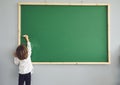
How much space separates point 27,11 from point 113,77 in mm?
2042

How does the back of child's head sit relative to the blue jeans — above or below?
above

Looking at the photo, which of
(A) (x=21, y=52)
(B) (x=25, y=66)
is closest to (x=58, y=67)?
(B) (x=25, y=66)

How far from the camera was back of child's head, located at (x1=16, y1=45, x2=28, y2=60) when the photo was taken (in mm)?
3221

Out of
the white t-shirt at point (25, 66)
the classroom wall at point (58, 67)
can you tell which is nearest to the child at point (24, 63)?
the white t-shirt at point (25, 66)

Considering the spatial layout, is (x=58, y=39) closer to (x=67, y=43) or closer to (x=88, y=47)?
(x=67, y=43)

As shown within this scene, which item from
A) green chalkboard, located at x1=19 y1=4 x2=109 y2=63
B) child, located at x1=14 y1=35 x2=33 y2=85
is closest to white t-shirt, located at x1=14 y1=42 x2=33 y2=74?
child, located at x1=14 y1=35 x2=33 y2=85

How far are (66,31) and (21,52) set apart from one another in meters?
0.91

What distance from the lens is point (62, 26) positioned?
348cm

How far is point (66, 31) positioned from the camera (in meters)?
3.48

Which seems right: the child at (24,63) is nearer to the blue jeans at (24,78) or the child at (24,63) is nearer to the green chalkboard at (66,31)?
the blue jeans at (24,78)

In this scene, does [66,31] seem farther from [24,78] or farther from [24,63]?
[24,78]

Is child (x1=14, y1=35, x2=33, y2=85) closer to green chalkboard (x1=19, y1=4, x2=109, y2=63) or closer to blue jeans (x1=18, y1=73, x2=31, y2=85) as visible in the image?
blue jeans (x1=18, y1=73, x2=31, y2=85)

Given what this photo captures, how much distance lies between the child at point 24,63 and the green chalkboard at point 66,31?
0.22 meters

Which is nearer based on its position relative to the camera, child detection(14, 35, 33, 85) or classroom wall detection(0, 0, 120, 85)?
child detection(14, 35, 33, 85)
